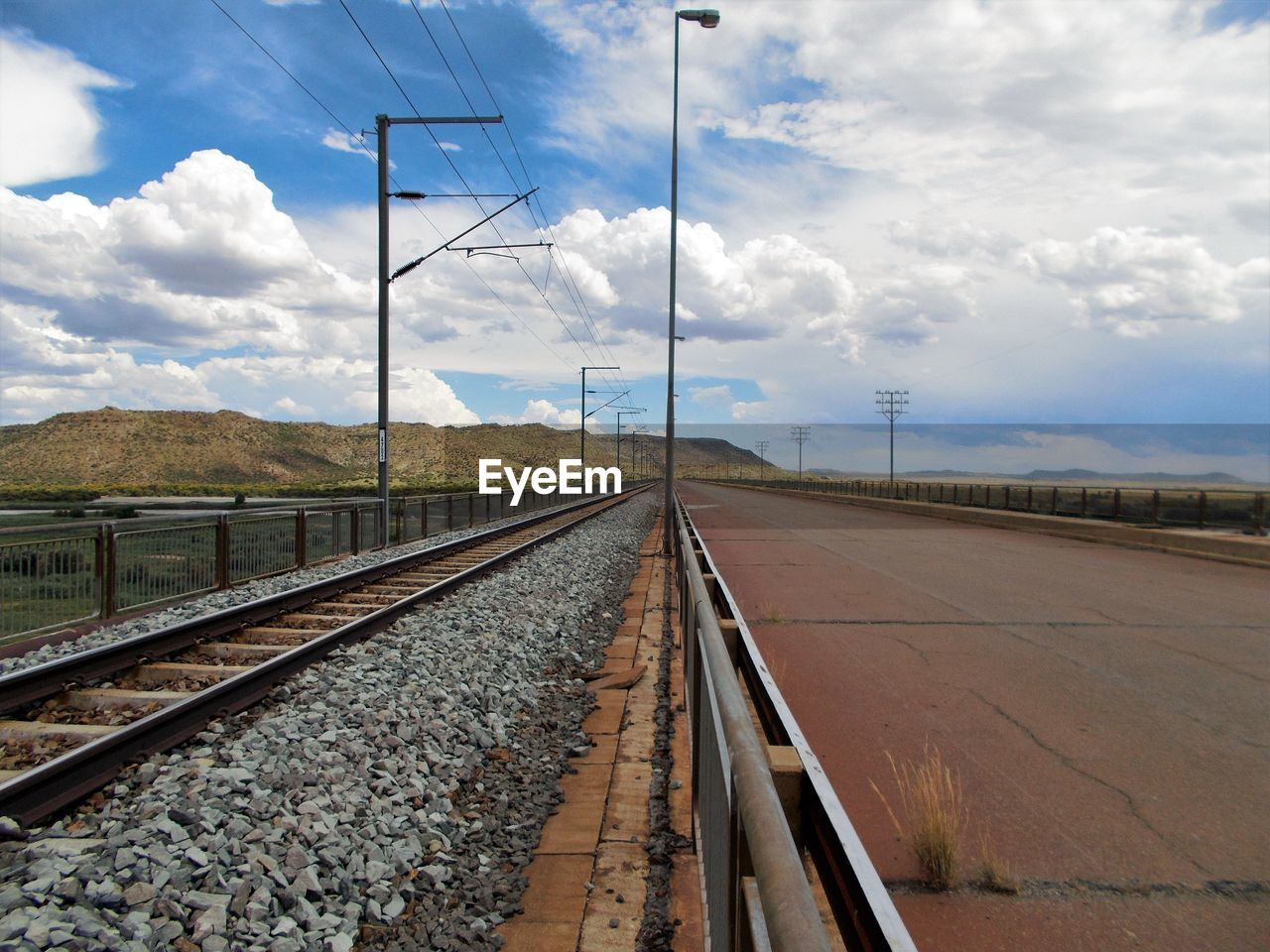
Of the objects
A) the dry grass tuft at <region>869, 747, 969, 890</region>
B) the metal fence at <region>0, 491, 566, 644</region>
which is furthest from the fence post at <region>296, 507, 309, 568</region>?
the dry grass tuft at <region>869, 747, 969, 890</region>

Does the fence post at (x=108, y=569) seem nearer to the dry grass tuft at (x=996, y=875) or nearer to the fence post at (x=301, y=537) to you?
the fence post at (x=301, y=537)

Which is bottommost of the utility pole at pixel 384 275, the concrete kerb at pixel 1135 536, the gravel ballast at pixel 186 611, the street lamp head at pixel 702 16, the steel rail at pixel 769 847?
the gravel ballast at pixel 186 611

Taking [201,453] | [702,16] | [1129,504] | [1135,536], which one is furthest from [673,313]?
[201,453]

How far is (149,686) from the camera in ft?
25.0

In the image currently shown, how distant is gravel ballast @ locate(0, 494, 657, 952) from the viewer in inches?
153

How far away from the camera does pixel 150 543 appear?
1202cm

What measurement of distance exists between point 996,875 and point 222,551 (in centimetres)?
1217

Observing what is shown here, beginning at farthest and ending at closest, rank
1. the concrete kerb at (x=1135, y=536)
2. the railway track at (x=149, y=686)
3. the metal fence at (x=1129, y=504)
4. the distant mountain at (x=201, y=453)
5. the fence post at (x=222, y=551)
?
the distant mountain at (x=201, y=453)
the metal fence at (x=1129, y=504)
the concrete kerb at (x=1135, y=536)
the fence post at (x=222, y=551)
the railway track at (x=149, y=686)

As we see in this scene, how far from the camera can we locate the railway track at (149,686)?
512 centimetres

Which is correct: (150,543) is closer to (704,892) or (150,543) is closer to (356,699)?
(356,699)

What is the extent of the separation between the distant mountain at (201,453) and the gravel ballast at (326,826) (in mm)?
76351

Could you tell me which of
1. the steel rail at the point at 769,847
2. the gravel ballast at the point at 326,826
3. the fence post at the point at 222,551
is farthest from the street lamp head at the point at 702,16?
the steel rail at the point at 769,847

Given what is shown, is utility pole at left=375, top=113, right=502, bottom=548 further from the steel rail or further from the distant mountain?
the distant mountain

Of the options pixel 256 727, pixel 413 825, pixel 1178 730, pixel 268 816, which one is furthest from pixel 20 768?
pixel 1178 730
